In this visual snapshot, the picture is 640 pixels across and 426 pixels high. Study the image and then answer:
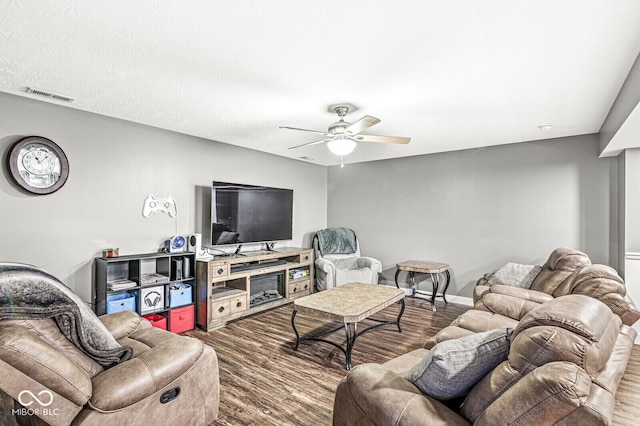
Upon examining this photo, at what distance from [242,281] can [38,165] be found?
2473 mm

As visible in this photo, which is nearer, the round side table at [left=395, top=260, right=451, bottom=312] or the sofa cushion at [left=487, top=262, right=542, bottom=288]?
the sofa cushion at [left=487, top=262, right=542, bottom=288]

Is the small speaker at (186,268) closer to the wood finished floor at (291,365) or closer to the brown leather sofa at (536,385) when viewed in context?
the wood finished floor at (291,365)

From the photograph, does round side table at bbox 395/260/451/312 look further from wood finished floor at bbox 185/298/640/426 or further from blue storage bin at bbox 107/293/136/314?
blue storage bin at bbox 107/293/136/314

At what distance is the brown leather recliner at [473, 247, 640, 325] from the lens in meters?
2.38

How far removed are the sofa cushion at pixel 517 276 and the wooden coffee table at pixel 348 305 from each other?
1.33 metres

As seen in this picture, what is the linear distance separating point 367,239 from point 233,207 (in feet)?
8.74

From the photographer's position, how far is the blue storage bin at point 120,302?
10.6 feet

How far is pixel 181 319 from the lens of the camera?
12.4 feet

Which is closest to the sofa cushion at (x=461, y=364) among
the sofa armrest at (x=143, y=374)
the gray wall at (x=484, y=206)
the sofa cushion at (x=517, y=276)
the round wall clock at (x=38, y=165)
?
the sofa armrest at (x=143, y=374)

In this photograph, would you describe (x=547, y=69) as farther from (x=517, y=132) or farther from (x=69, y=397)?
(x=69, y=397)

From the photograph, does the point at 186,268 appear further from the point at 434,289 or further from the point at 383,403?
the point at 434,289

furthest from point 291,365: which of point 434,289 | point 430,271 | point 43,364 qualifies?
point 434,289

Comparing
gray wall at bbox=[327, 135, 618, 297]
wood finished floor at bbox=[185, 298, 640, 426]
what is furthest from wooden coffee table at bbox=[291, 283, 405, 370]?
gray wall at bbox=[327, 135, 618, 297]

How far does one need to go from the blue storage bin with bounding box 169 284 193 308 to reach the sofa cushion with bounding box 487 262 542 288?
3.68 m
